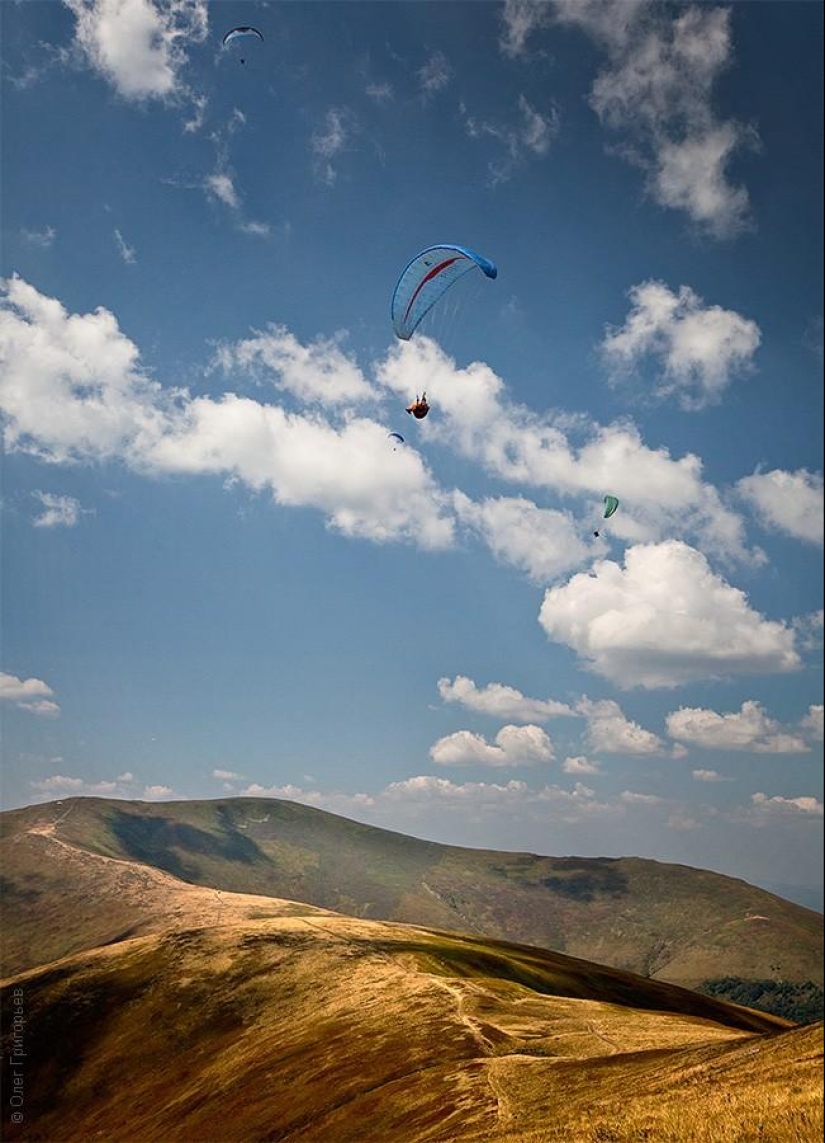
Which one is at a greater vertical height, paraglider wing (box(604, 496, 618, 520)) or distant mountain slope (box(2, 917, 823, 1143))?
paraglider wing (box(604, 496, 618, 520))

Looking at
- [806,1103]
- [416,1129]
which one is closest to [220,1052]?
[416,1129]

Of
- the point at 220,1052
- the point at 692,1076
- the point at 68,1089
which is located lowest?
the point at 68,1089

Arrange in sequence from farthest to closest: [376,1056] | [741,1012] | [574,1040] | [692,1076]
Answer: [741,1012] → [376,1056] → [574,1040] → [692,1076]

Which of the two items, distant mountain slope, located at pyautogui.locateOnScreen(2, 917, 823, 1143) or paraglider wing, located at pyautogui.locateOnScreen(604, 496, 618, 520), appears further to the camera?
paraglider wing, located at pyautogui.locateOnScreen(604, 496, 618, 520)

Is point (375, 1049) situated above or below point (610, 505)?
below

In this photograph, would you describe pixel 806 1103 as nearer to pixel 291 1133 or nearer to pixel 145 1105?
pixel 291 1133

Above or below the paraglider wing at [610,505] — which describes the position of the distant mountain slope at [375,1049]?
below

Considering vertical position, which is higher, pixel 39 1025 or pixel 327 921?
pixel 327 921

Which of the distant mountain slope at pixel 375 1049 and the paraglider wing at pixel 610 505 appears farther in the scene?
the paraglider wing at pixel 610 505
